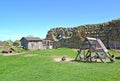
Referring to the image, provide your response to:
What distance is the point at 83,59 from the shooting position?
27391mm

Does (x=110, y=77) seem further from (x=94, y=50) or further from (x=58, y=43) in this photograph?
(x=58, y=43)

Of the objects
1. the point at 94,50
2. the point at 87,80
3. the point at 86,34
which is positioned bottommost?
the point at 87,80

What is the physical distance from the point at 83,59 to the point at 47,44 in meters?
41.0

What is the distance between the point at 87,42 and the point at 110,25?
31358 mm

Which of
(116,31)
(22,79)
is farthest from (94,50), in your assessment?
(116,31)

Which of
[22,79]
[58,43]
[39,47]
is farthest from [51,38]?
[22,79]

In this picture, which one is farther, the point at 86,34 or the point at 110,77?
the point at 86,34

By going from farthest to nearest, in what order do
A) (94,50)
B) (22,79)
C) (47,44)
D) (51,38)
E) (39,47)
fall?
(51,38), (47,44), (39,47), (94,50), (22,79)

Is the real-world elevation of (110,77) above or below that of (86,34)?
below

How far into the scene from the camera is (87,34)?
62969mm

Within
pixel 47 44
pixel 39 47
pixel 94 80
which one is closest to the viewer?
pixel 94 80

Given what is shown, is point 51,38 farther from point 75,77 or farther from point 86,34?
point 75,77

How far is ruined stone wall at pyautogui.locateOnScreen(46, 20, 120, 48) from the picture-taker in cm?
5538

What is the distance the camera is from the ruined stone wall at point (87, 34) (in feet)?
182
